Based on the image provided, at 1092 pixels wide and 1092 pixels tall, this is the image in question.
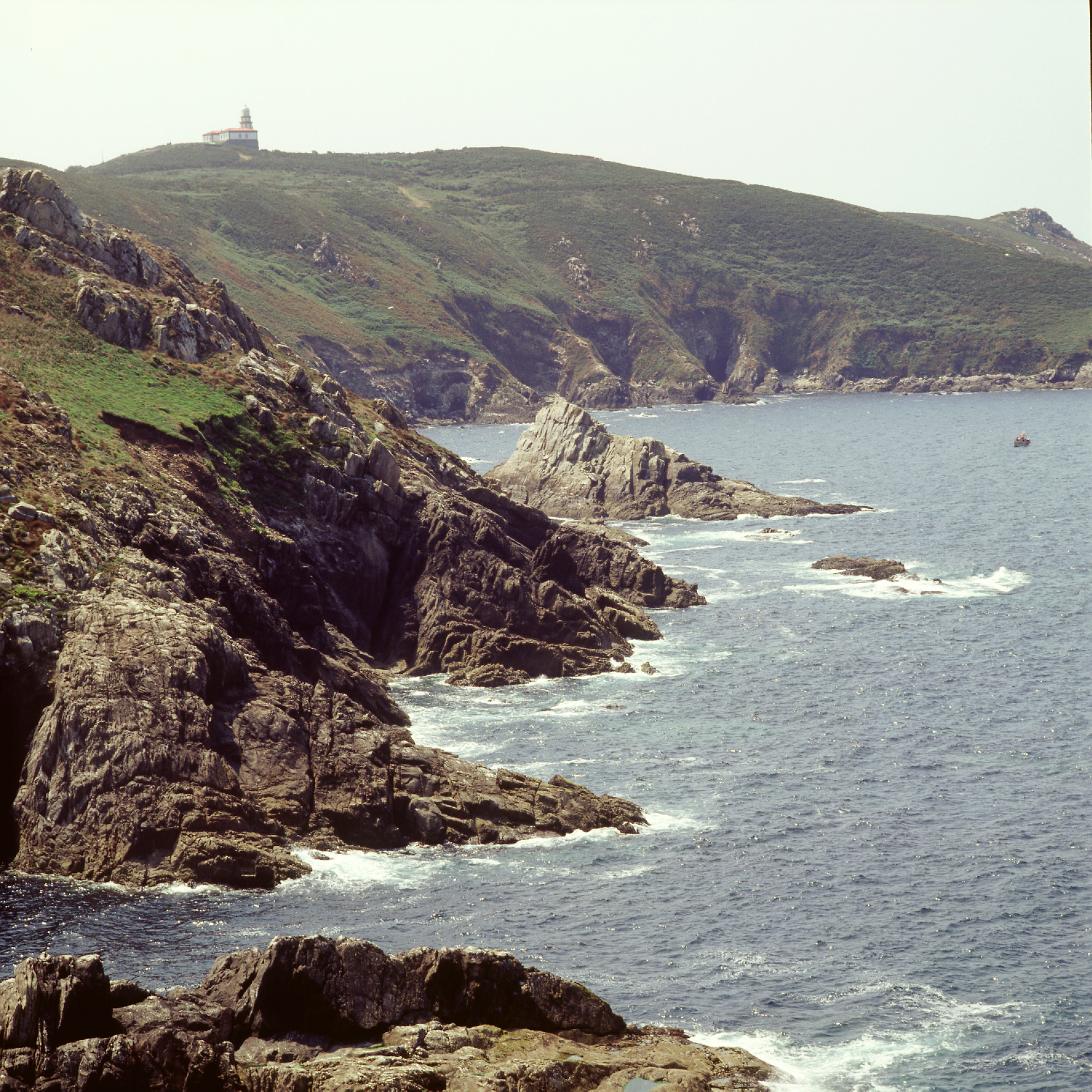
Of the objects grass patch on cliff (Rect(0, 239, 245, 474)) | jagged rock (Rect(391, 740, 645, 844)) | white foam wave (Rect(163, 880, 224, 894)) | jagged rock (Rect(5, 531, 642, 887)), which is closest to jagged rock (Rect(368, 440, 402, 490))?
grass patch on cliff (Rect(0, 239, 245, 474))

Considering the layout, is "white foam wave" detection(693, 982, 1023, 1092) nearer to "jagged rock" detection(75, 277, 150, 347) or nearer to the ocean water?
the ocean water

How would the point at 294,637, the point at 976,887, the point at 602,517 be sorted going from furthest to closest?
Result: 1. the point at 602,517
2. the point at 294,637
3. the point at 976,887

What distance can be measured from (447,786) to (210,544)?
22.4 metres

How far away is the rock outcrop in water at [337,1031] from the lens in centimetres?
3109

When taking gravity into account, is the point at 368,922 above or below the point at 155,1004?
below

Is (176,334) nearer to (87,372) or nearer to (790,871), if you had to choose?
(87,372)

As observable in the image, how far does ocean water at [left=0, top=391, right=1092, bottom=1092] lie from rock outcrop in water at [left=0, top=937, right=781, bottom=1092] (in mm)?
5568

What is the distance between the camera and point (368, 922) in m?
47.8

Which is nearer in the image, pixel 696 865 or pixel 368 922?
pixel 368 922

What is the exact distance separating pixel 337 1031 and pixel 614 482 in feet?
386

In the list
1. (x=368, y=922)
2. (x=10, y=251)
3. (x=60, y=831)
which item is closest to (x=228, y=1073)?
(x=368, y=922)

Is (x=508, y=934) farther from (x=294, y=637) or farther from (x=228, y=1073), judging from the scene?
(x=294, y=637)

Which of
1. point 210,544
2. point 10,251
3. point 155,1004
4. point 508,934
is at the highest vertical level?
point 10,251

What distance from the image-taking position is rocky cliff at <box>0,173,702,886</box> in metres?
54.4
